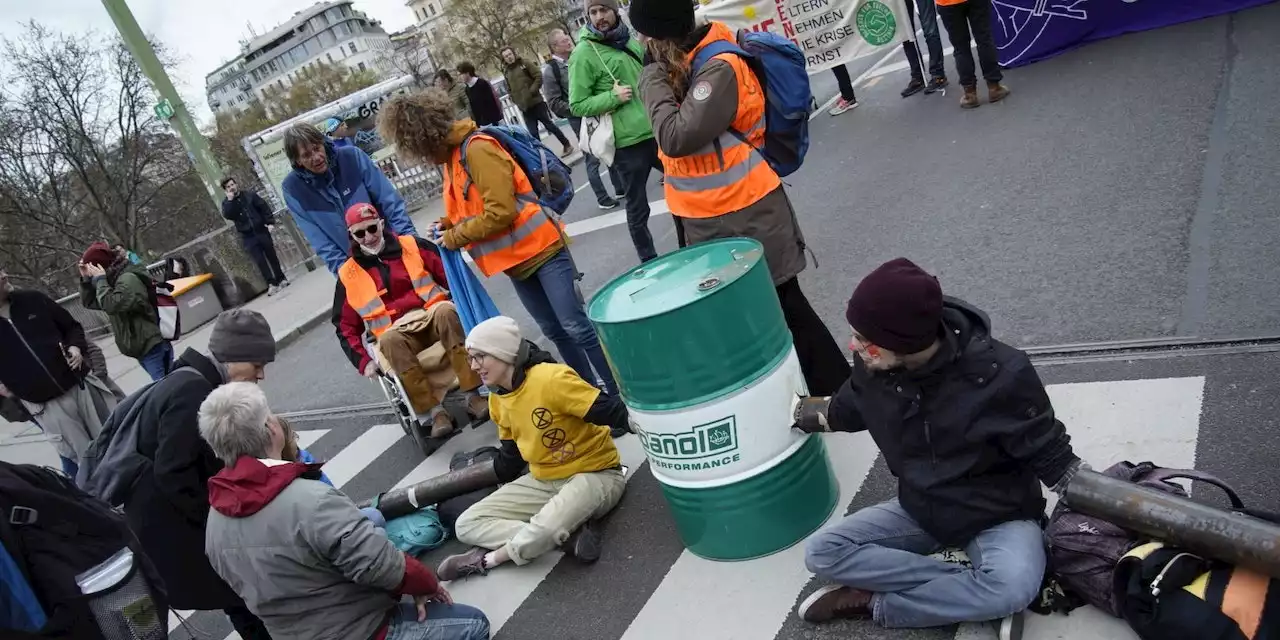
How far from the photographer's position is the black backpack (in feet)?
9.85

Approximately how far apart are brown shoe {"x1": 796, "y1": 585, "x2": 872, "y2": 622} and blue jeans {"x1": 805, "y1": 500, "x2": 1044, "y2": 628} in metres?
0.05

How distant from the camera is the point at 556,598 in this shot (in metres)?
3.69

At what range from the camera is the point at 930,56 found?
901cm

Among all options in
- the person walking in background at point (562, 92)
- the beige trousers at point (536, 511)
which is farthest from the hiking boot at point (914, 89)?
the beige trousers at point (536, 511)

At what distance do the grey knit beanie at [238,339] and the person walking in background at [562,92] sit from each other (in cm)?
575

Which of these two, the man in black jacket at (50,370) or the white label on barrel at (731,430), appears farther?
the man in black jacket at (50,370)

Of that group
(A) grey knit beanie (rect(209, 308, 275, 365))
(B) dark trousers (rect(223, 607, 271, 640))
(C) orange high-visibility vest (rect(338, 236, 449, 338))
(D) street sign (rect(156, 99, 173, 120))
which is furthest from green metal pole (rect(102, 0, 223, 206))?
(B) dark trousers (rect(223, 607, 271, 640))

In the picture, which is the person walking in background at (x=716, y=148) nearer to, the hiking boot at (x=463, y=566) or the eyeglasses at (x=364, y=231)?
the hiking boot at (x=463, y=566)

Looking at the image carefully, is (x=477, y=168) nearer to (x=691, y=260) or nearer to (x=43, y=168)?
(x=691, y=260)

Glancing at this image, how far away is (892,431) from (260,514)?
6.86 feet

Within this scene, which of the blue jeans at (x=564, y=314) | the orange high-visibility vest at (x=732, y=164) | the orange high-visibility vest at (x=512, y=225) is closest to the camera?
the orange high-visibility vest at (x=732, y=164)

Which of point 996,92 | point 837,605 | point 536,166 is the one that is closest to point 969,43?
point 996,92

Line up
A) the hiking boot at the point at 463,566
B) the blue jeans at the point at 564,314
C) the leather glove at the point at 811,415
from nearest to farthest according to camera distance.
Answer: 1. the leather glove at the point at 811,415
2. the hiking boot at the point at 463,566
3. the blue jeans at the point at 564,314

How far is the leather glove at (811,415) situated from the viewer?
10.3 ft
